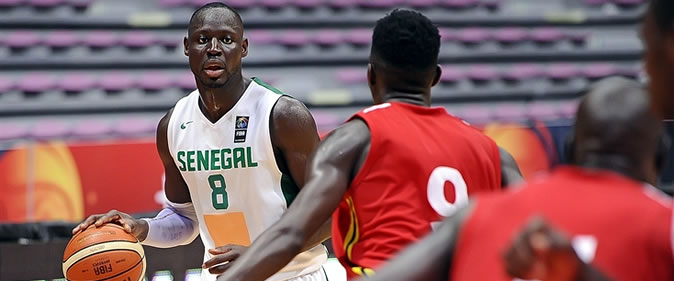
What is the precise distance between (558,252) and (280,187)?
327 centimetres

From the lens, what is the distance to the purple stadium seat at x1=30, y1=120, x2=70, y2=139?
11.5 metres

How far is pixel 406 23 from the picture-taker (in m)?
3.34

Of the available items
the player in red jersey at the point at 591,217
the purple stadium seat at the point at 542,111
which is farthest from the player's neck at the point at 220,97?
the purple stadium seat at the point at 542,111

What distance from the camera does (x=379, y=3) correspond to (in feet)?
46.5

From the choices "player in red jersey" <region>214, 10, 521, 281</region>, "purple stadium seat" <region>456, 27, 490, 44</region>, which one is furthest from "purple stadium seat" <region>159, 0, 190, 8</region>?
"player in red jersey" <region>214, 10, 521, 281</region>

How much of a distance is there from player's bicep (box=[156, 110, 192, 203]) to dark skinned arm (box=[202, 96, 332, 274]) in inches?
24.9

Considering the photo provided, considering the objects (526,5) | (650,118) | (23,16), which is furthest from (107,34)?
(650,118)

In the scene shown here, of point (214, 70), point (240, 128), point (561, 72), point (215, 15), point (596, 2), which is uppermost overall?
point (215, 15)

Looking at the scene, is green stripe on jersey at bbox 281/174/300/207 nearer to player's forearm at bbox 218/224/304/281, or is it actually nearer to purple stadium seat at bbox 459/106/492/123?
player's forearm at bbox 218/224/304/281

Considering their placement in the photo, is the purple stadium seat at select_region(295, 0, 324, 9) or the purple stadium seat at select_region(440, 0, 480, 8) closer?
the purple stadium seat at select_region(295, 0, 324, 9)

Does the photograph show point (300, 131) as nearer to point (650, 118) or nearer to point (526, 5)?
point (650, 118)

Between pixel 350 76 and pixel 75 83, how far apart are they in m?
3.47

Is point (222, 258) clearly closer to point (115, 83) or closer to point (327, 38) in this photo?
point (115, 83)

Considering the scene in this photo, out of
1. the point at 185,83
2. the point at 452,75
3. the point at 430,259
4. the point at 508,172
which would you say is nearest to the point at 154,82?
the point at 185,83
